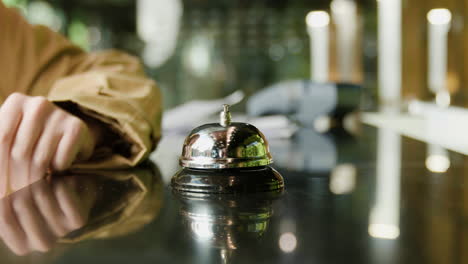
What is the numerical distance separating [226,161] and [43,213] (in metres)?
0.17

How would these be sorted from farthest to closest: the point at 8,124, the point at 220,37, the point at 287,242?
1. the point at 220,37
2. the point at 8,124
3. the point at 287,242

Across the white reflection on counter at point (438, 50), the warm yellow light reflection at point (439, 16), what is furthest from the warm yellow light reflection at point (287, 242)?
the warm yellow light reflection at point (439, 16)

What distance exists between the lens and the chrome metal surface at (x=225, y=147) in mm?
500

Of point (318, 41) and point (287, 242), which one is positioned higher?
point (318, 41)

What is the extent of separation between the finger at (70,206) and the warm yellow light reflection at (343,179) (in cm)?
25

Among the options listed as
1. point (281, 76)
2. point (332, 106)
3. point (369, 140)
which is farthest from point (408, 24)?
point (369, 140)

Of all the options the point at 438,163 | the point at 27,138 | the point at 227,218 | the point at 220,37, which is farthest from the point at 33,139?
the point at 220,37

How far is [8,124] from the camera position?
599mm

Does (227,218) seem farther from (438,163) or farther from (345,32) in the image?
(345,32)

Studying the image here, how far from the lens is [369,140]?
1259mm

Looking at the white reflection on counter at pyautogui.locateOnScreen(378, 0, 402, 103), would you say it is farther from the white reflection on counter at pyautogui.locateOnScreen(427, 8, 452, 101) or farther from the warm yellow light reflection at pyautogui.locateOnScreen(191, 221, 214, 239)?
the warm yellow light reflection at pyautogui.locateOnScreen(191, 221, 214, 239)

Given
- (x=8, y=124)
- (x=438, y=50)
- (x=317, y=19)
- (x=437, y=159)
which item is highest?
(x=317, y=19)

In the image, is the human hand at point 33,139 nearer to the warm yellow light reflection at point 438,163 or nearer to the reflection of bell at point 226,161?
the reflection of bell at point 226,161

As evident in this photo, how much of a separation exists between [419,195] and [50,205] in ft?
1.12
